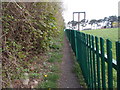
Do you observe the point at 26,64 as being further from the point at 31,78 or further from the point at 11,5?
the point at 11,5

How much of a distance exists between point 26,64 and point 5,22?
1154 millimetres

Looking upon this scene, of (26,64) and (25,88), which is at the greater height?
(26,64)

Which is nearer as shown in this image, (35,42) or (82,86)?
(82,86)

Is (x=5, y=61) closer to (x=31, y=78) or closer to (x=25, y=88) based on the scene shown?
(x=25, y=88)

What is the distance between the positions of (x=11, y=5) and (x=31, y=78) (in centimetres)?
153

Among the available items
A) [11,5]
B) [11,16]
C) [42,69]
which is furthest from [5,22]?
[42,69]

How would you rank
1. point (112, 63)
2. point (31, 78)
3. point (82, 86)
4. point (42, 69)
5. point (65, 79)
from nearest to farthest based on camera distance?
point (112, 63), point (82, 86), point (31, 78), point (65, 79), point (42, 69)

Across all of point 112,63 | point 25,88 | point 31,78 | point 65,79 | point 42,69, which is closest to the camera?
point 112,63

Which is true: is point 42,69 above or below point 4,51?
below

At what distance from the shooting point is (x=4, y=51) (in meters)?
2.75

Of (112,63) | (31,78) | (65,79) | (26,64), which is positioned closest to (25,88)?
(31,78)

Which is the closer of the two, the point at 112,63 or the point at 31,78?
the point at 112,63

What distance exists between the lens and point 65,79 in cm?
364

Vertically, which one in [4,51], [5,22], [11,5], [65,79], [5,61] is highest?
[11,5]
